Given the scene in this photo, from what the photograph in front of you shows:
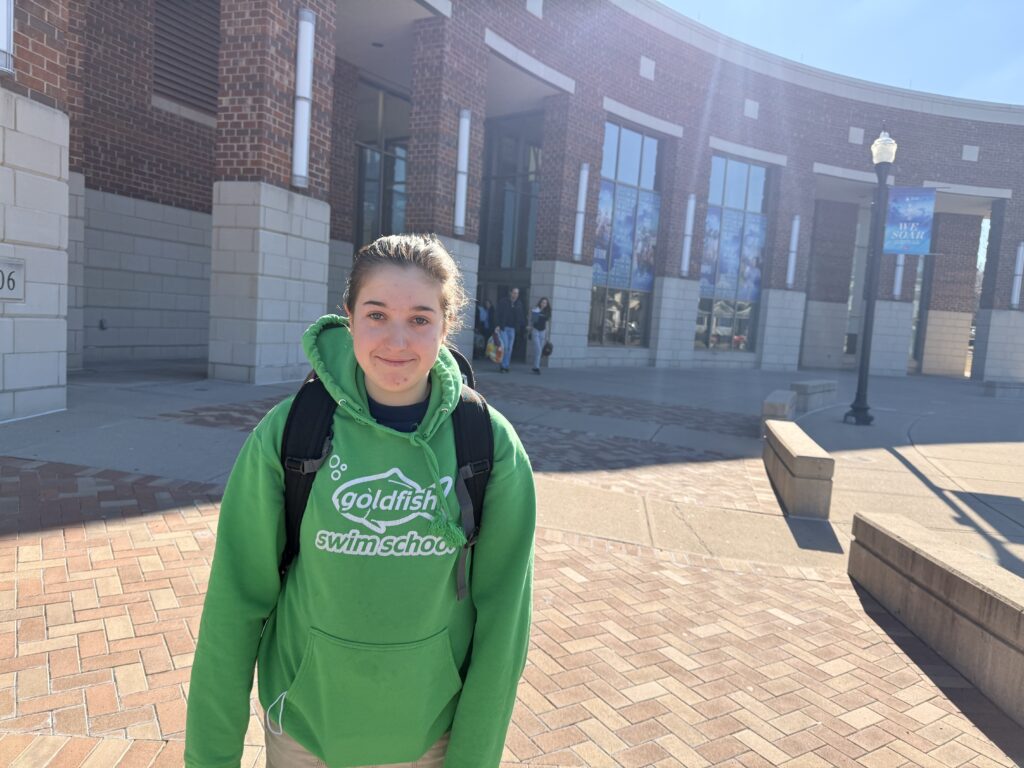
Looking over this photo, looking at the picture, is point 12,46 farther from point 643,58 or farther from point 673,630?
point 643,58

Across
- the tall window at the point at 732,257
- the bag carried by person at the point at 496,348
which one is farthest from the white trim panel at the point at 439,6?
the tall window at the point at 732,257

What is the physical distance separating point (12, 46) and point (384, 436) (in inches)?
277

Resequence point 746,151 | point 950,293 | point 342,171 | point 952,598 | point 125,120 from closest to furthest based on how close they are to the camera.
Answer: point 952,598 → point 125,120 → point 342,171 → point 746,151 → point 950,293

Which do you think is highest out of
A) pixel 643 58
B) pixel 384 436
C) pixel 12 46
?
pixel 643 58

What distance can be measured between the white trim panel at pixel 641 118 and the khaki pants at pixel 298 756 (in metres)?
19.2

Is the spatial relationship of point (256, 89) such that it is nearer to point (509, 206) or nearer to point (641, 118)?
point (509, 206)

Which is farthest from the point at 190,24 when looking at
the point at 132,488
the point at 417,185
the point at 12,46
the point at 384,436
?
the point at 384,436

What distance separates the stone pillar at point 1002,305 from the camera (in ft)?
84.1

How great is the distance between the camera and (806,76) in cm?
2333

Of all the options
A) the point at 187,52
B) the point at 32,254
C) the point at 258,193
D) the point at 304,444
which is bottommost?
the point at 304,444

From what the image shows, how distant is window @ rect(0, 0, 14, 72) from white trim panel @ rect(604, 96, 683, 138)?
1495 cm

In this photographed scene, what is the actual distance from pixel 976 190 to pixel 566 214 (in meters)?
17.3

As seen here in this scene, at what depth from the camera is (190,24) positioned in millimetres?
12734

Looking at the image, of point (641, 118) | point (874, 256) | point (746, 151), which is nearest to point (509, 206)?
point (641, 118)
